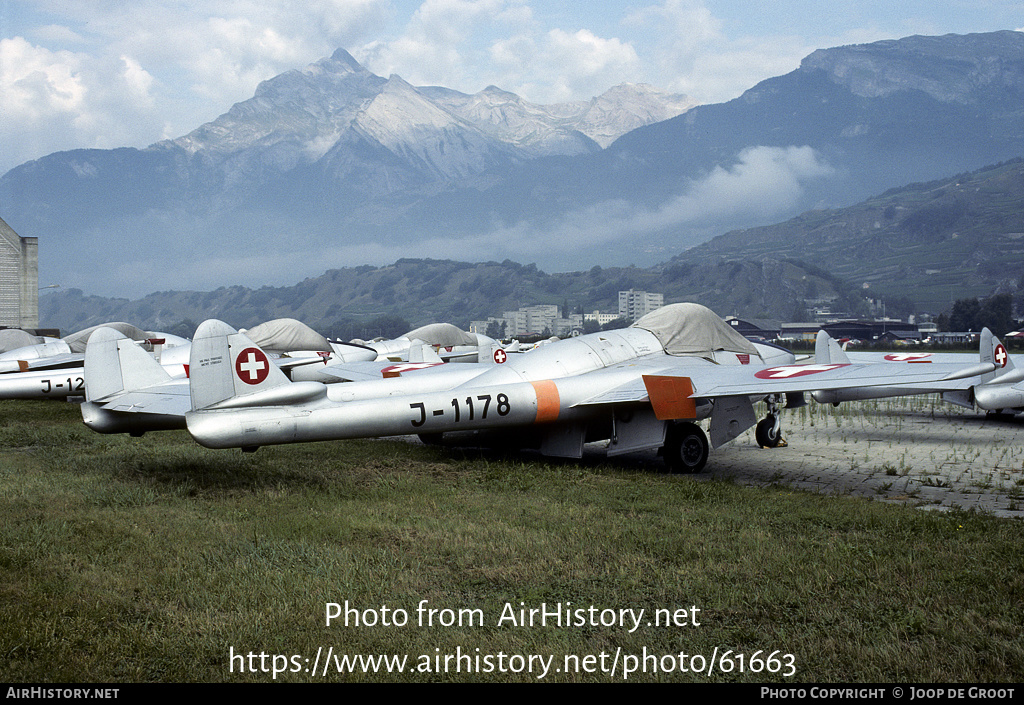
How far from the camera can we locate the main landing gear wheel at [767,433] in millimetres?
11492

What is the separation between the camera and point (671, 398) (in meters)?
9.36

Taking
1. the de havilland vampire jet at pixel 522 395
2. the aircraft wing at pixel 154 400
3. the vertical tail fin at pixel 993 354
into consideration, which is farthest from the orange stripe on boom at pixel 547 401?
the vertical tail fin at pixel 993 354

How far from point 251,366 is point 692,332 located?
6.81m

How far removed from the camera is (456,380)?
11.2 meters

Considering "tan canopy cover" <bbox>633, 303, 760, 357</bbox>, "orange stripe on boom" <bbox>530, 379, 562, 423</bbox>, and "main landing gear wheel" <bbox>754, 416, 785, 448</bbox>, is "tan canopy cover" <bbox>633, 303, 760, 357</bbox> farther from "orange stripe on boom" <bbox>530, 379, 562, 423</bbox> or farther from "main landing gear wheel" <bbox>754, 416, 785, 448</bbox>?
"orange stripe on boom" <bbox>530, 379, 562, 423</bbox>

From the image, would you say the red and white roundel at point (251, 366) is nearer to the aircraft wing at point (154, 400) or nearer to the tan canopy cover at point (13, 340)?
the aircraft wing at point (154, 400)

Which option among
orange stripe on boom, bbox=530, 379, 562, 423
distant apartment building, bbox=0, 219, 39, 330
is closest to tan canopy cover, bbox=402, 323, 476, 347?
distant apartment building, bbox=0, 219, 39, 330

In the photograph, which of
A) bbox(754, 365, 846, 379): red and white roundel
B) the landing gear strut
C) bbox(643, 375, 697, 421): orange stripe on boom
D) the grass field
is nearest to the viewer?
the grass field

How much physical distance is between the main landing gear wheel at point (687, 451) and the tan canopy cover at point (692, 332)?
1.88 meters

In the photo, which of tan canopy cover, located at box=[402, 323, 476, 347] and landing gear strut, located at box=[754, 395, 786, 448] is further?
tan canopy cover, located at box=[402, 323, 476, 347]

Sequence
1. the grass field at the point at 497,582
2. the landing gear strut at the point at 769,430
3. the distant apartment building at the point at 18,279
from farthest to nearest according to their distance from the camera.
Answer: the distant apartment building at the point at 18,279 → the landing gear strut at the point at 769,430 → the grass field at the point at 497,582

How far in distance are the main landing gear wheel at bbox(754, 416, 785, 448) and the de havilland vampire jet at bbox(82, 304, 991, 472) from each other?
25mm

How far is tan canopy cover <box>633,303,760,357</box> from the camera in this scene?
37.9 feet
